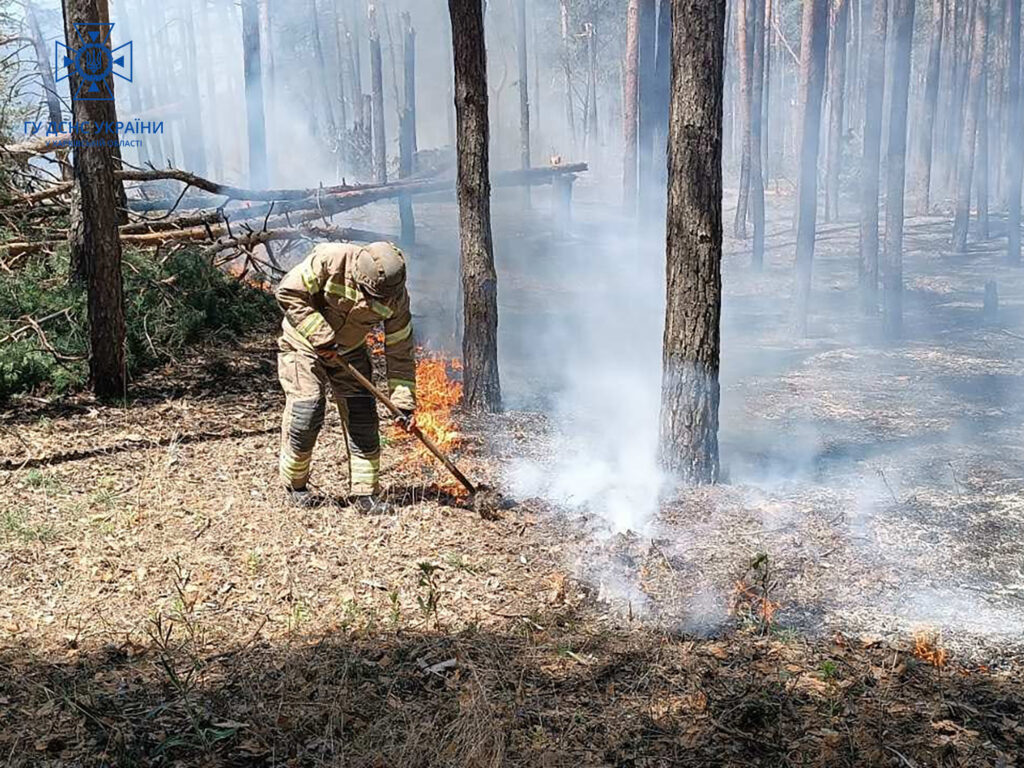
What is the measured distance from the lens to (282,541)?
18.2 ft

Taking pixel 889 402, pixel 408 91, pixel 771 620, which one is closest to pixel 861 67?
pixel 408 91

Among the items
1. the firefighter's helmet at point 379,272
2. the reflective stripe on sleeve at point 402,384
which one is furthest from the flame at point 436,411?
the firefighter's helmet at point 379,272

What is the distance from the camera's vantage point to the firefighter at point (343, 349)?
18.8 ft

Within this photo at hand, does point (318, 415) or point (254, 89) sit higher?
point (254, 89)

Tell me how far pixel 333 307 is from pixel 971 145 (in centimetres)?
2495

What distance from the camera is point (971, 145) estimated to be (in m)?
25.1

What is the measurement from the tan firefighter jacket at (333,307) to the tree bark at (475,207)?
2.45m

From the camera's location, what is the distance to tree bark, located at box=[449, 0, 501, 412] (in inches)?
319

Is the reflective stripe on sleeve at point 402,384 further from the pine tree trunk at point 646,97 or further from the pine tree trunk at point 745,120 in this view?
the pine tree trunk at point 745,120

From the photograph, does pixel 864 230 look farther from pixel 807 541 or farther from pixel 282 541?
pixel 282 541

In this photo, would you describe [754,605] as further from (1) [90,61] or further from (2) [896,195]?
(2) [896,195]

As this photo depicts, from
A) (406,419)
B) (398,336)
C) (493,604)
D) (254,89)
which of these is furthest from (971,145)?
(493,604)

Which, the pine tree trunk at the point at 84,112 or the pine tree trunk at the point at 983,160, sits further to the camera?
the pine tree trunk at the point at 983,160

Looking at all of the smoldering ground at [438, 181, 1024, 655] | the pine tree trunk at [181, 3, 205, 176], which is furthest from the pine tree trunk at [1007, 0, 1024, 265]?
the pine tree trunk at [181, 3, 205, 176]
